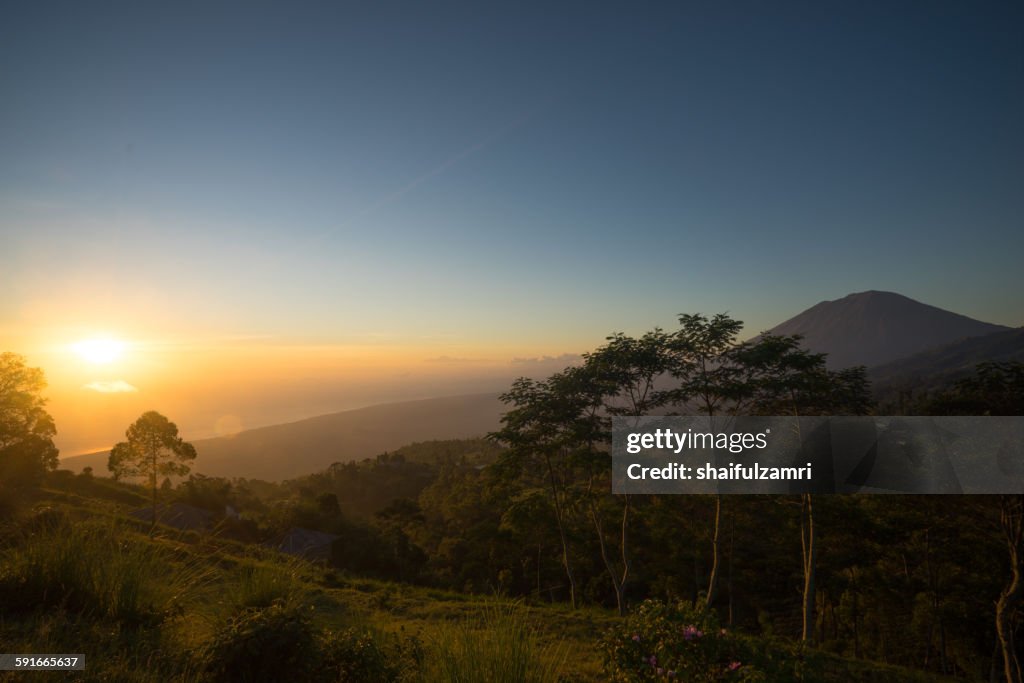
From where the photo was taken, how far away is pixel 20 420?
22.5 metres

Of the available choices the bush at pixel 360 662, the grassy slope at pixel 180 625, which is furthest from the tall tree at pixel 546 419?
the bush at pixel 360 662

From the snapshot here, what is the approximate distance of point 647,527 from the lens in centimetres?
2556

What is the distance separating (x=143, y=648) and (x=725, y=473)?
49.1 ft

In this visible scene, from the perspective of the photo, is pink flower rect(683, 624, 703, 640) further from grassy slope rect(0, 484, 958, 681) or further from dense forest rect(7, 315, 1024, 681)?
grassy slope rect(0, 484, 958, 681)

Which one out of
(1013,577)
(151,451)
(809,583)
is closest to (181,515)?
(151,451)

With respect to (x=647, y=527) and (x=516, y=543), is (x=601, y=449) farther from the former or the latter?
(x=516, y=543)

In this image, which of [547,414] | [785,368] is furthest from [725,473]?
[547,414]

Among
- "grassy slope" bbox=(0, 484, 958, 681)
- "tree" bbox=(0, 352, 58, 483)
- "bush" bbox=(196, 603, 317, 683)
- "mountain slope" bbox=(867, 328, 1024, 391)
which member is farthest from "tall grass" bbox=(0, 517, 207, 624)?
"mountain slope" bbox=(867, 328, 1024, 391)

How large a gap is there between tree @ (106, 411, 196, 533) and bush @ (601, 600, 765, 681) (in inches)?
1065

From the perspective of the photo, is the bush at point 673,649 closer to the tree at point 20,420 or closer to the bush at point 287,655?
the bush at point 287,655

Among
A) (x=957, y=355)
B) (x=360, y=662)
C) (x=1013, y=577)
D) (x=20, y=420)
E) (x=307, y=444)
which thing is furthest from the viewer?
(x=307, y=444)

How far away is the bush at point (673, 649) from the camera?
402 cm

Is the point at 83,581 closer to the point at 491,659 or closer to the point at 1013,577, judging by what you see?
the point at 491,659

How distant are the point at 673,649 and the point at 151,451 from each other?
29.0 m
